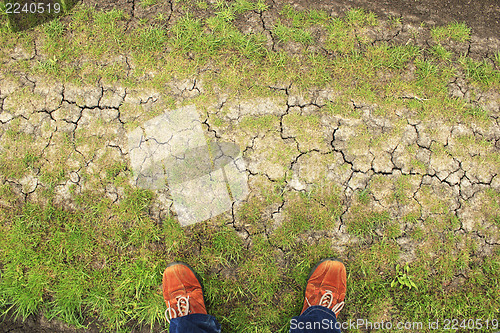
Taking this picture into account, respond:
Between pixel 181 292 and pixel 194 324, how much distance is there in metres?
0.30

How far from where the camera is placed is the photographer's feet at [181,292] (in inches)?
104

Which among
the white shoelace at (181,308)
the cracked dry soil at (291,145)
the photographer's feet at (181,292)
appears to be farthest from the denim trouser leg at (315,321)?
the white shoelace at (181,308)

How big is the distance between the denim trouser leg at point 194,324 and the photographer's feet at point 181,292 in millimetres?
111

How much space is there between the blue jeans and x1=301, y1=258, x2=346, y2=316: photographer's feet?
0.08 m

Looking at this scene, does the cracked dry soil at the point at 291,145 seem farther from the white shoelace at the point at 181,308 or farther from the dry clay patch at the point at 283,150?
the white shoelace at the point at 181,308

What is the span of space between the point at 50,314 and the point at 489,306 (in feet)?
13.4

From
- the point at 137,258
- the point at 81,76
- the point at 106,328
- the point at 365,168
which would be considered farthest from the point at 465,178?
the point at 81,76

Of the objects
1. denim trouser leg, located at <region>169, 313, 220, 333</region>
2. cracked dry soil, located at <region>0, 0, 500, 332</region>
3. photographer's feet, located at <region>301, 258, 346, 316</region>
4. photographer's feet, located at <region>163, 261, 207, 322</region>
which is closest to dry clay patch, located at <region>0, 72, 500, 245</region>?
cracked dry soil, located at <region>0, 0, 500, 332</region>

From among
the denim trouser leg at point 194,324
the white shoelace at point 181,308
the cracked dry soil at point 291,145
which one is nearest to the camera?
the denim trouser leg at point 194,324

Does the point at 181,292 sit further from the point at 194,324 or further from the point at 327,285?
the point at 327,285

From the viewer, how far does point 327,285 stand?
2.71 metres

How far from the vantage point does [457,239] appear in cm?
285

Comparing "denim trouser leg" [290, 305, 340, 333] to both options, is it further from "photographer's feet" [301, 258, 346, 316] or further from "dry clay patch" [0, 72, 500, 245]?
"dry clay patch" [0, 72, 500, 245]

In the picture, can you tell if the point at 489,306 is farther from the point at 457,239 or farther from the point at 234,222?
the point at 234,222
